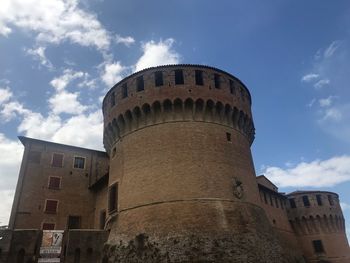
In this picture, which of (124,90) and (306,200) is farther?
(306,200)

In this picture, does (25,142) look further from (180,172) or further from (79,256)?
(180,172)

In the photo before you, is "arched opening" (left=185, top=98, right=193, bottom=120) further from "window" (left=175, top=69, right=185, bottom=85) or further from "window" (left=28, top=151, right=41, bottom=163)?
"window" (left=28, top=151, right=41, bottom=163)

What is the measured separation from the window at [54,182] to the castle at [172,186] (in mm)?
1381

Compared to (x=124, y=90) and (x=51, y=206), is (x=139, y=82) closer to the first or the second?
(x=124, y=90)

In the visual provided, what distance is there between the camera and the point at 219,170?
659 inches

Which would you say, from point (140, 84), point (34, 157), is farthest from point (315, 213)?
point (34, 157)

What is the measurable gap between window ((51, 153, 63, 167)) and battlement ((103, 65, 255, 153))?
7.77 meters

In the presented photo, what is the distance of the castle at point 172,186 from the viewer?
14898mm

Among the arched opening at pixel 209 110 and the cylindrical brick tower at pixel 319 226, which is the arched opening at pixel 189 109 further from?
the cylindrical brick tower at pixel 319 226

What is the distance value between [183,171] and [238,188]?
3.18m

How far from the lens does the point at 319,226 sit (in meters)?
34.0

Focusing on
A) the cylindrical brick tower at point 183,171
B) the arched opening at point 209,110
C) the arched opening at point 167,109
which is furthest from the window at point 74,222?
the arched opening at point 209,110

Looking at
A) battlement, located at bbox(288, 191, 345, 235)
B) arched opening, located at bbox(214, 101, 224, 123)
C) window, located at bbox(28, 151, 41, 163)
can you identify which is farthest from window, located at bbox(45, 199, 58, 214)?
battlement, located at bbox(288, 191, 345, 235)

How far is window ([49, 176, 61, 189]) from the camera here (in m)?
24.9
